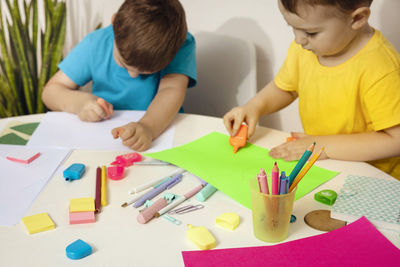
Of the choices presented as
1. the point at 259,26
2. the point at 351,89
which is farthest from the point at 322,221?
the point at 259,26

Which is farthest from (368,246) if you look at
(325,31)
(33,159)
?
(33,159)

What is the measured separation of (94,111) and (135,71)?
146 millimetres

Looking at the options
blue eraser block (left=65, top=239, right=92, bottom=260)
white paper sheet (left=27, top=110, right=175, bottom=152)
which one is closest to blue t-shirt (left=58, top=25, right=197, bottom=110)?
white paper sheet (left=27, top=110, right=175, bottom=152)

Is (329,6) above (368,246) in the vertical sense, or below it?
above

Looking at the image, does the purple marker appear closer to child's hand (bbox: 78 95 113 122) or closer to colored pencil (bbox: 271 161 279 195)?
colored pencil (bbox: 271 161 279 195)

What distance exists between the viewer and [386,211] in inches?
23.6

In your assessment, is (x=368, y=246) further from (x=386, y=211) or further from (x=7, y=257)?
(x=7, y=257)

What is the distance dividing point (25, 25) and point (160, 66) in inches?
35.9

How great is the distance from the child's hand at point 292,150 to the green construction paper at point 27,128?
1.76 feet

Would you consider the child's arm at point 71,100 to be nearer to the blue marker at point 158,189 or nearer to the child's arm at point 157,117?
the child's arm at point 157,117

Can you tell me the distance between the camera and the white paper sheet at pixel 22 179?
2.04 feet

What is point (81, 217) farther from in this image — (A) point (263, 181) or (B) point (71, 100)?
(B) point (71, 100)

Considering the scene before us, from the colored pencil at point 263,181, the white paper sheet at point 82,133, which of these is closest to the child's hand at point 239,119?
the white paper sheet at point 82,133

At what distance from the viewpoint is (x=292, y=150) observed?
0.80m
